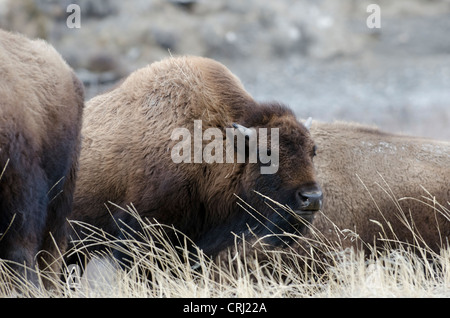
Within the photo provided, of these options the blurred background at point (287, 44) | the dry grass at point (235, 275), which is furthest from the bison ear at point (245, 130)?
the blurred background at point (287, 44)

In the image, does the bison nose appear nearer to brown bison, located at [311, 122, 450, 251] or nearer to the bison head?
the bison head

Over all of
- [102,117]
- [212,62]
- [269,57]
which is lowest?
[102,117]

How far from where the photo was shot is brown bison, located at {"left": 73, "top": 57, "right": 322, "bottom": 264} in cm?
661

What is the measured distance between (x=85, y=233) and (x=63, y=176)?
4.08ft

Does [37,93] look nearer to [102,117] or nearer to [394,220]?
[102,117]

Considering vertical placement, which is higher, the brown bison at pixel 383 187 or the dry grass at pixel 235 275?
the brown bison at pixel 383 187

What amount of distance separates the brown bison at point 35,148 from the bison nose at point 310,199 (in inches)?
78.1

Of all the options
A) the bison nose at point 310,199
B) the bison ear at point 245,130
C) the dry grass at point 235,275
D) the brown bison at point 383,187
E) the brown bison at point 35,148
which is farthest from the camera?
the brown bison at point 383,187

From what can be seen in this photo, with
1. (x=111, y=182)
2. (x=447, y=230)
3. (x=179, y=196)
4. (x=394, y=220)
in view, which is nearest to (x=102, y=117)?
(x=111, y=182)

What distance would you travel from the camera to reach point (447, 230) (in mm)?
7531

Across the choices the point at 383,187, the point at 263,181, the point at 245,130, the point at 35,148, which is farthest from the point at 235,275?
the point at 35,148

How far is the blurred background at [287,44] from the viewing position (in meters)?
21.4

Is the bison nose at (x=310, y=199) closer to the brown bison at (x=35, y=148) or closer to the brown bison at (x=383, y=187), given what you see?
the brown bison at (x=383, y=187)

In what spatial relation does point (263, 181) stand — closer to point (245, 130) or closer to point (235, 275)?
point (245, 130)
